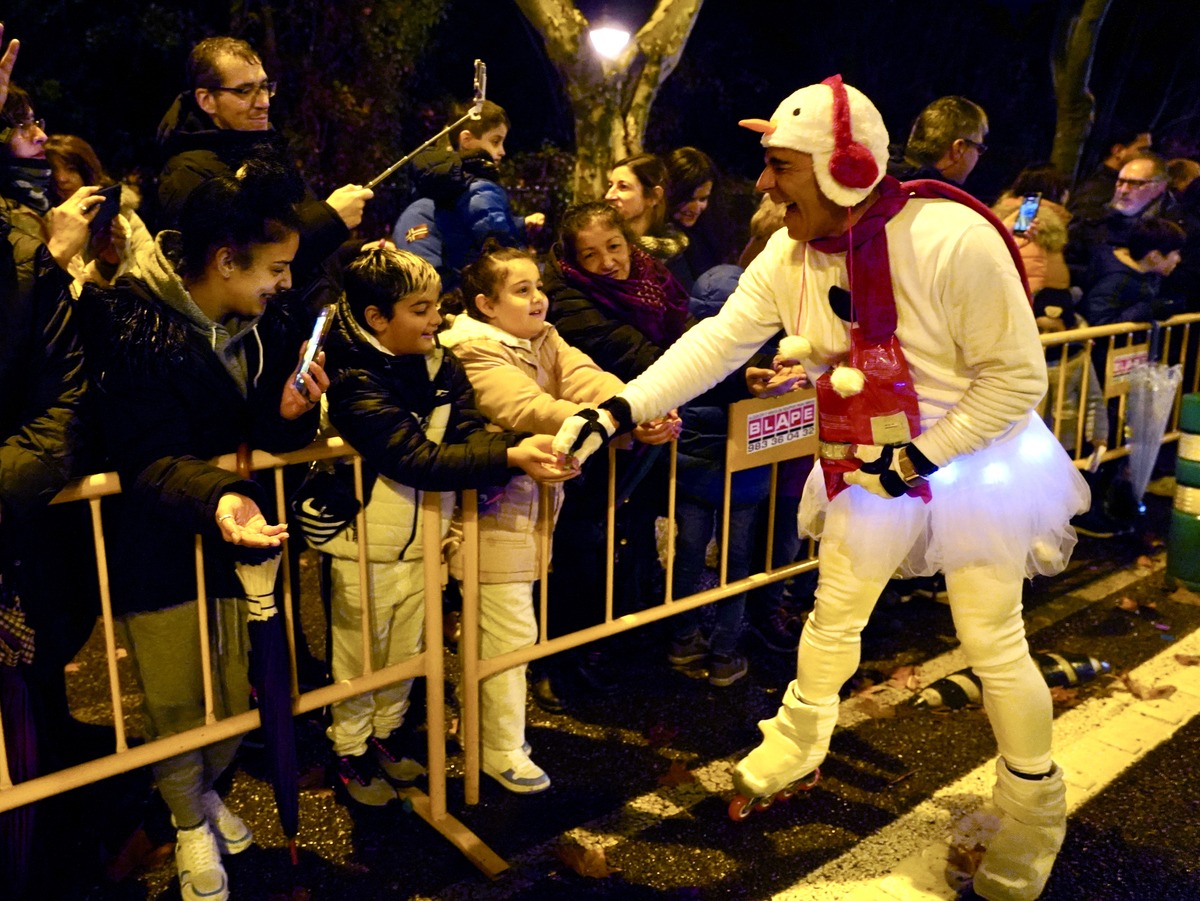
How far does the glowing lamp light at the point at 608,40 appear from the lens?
10320 mm

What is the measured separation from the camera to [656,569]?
5707 millimetres

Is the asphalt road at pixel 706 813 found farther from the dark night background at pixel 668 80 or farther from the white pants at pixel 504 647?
the dark night background at pixel 668 80

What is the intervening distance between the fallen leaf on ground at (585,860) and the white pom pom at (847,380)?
169cm

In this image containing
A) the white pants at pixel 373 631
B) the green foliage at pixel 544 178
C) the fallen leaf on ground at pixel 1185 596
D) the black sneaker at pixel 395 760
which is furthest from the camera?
the green foliage at pixel 544 178

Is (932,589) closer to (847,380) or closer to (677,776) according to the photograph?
(677,776)

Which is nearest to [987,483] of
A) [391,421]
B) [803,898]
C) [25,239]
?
[803,898]

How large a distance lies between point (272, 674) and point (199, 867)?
68 cm

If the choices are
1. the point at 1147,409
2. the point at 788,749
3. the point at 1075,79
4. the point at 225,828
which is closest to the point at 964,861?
the point at 788,749

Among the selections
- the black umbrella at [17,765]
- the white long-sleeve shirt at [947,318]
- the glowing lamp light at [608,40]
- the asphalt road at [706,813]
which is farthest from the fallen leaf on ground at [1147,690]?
the glowing lamp light at [608,40]

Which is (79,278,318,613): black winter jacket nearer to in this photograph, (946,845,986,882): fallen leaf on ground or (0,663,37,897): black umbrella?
(0,663,37,897): black umbrella

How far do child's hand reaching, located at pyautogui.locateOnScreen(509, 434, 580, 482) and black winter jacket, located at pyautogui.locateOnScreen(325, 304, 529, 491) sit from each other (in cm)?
4

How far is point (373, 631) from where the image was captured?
3818 mm

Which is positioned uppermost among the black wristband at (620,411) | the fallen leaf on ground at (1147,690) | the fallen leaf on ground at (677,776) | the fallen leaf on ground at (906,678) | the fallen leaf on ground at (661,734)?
the black wristband at (620,411)

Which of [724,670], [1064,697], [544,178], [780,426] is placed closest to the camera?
[780,426]
